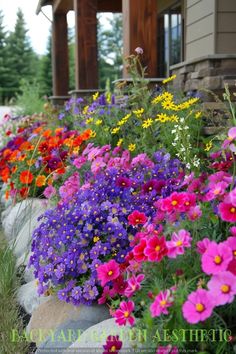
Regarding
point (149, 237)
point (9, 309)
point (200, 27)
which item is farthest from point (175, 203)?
point (200, 27)

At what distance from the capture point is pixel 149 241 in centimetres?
193

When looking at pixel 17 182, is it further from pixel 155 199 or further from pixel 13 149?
pixel 155 199

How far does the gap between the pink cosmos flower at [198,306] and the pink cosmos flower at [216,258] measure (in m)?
0.08

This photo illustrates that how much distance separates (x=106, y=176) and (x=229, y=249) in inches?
54.7

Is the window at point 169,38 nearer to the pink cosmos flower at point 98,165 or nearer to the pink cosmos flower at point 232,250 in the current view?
the pink cosmos flower at point 98,165

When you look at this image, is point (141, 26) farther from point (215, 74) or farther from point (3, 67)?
point (3, 67)

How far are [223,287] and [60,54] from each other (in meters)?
9.77

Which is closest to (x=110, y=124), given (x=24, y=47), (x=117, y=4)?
(x=117, y=4)

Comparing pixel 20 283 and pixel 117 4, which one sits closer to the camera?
pixel 20 283

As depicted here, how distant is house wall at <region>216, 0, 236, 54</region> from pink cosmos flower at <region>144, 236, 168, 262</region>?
11.8ft

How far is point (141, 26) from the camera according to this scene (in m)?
4.98

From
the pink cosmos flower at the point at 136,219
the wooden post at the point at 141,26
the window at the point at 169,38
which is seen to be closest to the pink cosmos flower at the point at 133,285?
the pink cosmos flower at the point at 136,219

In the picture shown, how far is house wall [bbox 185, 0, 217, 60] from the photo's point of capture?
5.20 m

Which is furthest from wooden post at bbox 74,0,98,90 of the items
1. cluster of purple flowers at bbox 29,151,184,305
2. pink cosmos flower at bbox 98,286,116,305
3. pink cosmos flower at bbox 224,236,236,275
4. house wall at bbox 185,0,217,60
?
pink cosmos flower at bbox 224,236,236,275
